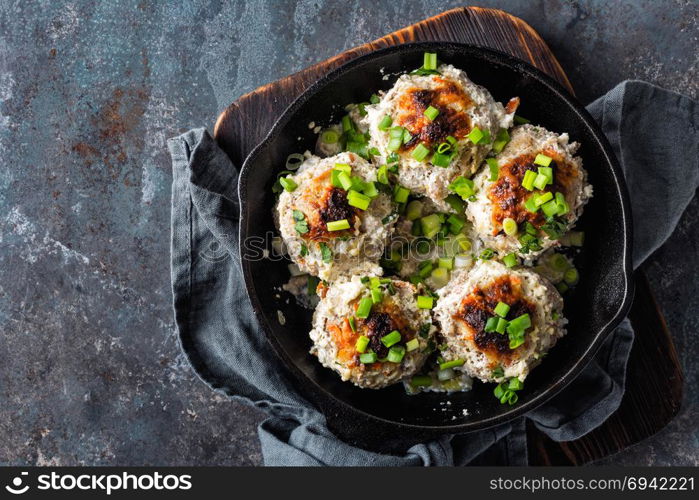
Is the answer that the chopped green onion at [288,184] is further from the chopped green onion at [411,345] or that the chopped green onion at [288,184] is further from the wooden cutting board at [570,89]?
the chopped green onion at [411,345]

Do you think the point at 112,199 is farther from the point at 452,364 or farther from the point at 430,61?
the point at 452,364

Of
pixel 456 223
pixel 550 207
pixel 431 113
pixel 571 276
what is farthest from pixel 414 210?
pixel 571 276

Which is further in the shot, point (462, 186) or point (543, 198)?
point (462, 186)

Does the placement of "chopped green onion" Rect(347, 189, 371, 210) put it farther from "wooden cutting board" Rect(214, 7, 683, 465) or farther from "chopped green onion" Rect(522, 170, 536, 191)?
"wooden cutting board" Rect(214, 7, 683, 465)

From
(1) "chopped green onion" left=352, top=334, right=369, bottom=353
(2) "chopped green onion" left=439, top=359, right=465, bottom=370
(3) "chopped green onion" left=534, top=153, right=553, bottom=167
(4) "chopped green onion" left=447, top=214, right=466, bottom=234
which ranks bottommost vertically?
(2) "chopped green onion" left=439, top=359, right=465, bottom=370

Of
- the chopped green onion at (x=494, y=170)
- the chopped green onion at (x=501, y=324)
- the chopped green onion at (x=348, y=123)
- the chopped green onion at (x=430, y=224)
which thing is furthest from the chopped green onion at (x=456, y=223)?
the chopped green onion at (x=348, y=123)

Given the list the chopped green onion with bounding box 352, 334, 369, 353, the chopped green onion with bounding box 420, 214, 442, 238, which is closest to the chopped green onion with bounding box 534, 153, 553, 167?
the chopped green onion with bounding box 420, 214, 442, 238
